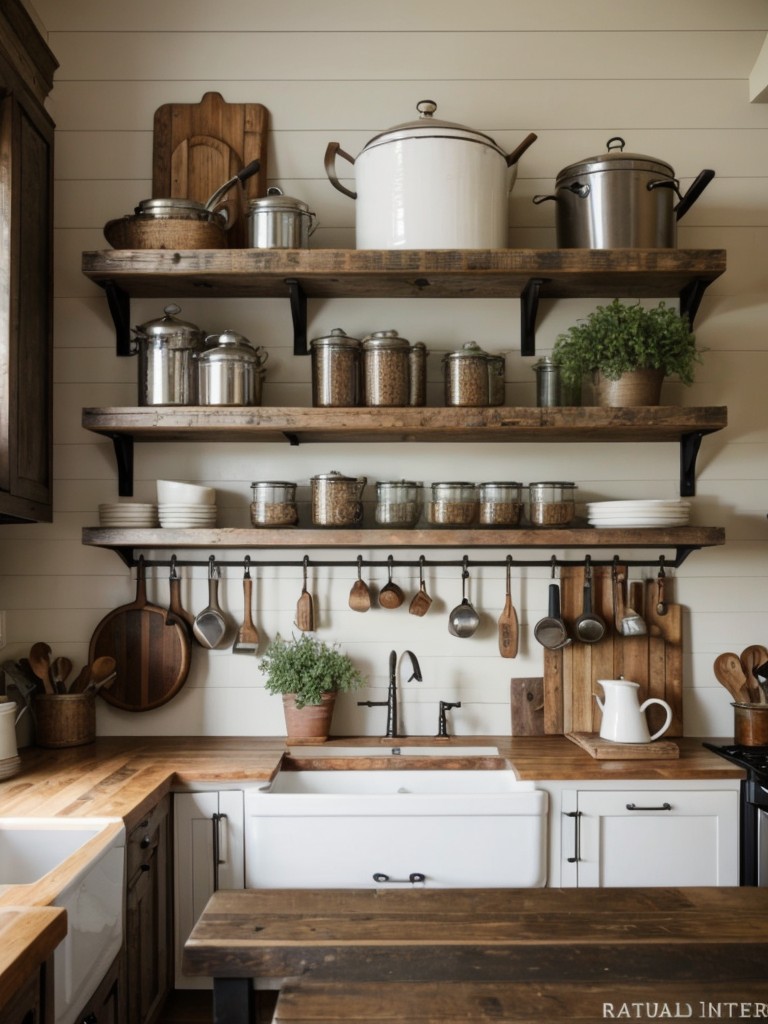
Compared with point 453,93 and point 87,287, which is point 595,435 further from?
point 87,287

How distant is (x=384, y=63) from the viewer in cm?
294

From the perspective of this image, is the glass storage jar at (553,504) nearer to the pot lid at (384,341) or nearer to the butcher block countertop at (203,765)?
the pot lid at (384,341)

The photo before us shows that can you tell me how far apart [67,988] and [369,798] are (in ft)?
3.09

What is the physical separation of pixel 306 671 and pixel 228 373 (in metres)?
0.95

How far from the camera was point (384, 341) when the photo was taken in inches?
104

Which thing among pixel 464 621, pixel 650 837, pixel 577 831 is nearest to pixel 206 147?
pixel 464 621

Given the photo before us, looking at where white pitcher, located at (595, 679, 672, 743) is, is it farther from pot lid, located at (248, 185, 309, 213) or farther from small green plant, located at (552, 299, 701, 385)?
pot lid, located at (248, 185, 309, 213)

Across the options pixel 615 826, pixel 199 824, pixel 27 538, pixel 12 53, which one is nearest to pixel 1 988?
pixel 199 824

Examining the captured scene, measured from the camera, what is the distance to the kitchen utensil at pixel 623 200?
2600 mm

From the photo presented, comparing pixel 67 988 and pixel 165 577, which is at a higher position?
pixel 165 577

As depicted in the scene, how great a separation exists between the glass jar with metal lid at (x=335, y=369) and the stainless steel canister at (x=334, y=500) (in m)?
0.23

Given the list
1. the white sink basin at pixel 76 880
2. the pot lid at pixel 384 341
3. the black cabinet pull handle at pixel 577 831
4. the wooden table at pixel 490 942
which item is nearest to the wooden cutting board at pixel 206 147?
Result: the pot lid at pixel 384 341

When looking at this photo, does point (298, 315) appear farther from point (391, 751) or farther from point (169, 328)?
point (391, 751)

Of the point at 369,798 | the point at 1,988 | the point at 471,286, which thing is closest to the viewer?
the point at 1,988
